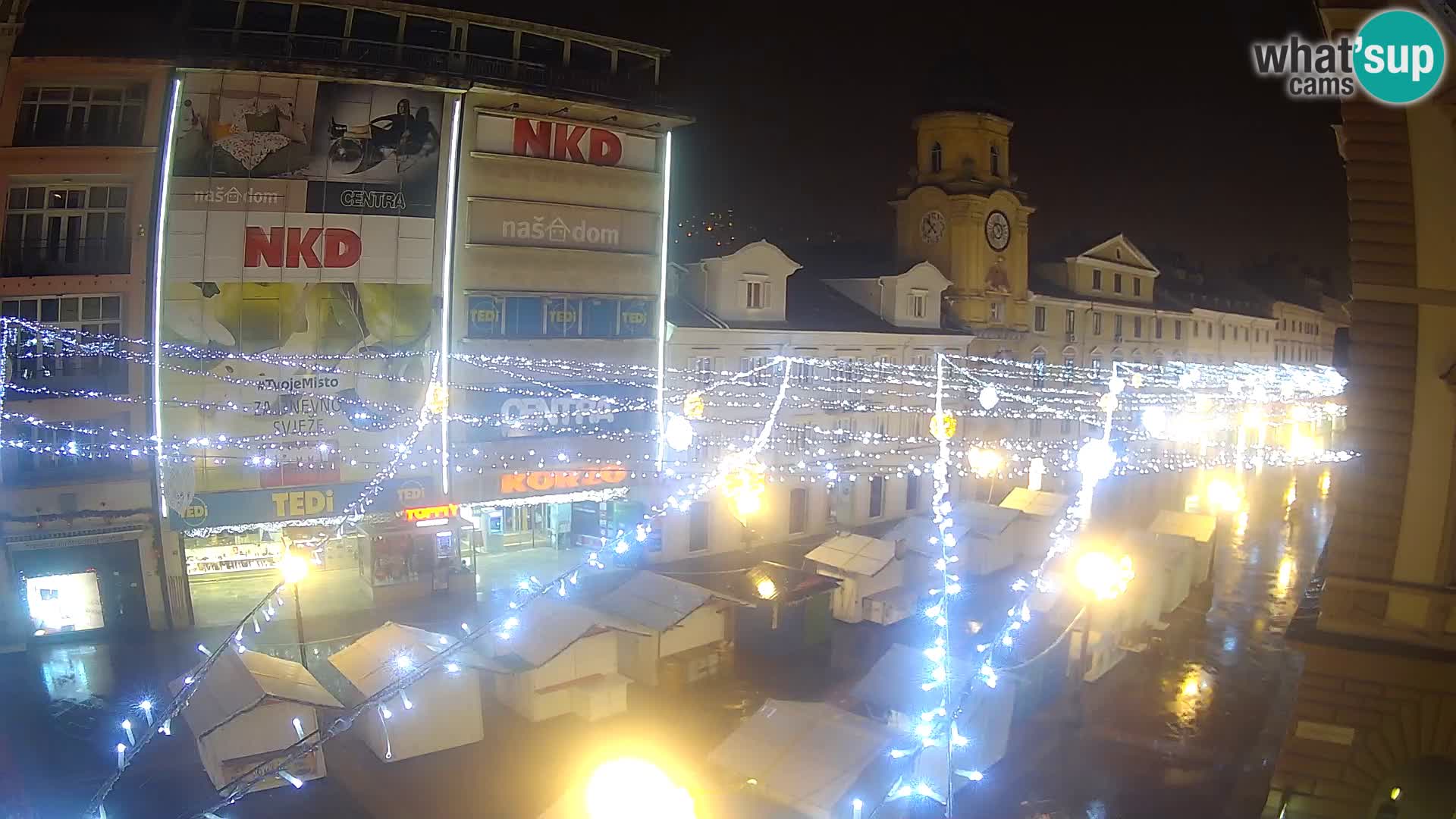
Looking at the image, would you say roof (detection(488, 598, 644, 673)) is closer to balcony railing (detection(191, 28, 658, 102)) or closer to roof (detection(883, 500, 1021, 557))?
roof (detection(883, 500, 1021, 557))

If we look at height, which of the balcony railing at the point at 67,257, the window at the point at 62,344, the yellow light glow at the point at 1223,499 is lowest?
the yellow light glow at the point at 1223,499

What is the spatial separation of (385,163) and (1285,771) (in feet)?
66.3

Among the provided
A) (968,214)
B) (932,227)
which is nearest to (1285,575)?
(968,214)

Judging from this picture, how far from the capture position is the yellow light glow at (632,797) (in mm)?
10875

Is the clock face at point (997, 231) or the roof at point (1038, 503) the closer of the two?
the roof at point (1038, 503)

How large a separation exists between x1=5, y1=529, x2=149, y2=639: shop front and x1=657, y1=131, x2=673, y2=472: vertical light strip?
12046 mm

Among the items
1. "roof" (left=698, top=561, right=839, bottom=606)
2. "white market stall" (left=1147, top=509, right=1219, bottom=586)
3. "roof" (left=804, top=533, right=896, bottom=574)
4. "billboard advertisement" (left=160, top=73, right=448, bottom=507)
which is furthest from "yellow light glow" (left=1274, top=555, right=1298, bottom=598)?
"billboard advertisement" (left=160, top=73, right=448, bottom=507)

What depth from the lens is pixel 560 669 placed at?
53.8ft

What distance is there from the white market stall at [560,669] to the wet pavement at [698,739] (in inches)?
11.9

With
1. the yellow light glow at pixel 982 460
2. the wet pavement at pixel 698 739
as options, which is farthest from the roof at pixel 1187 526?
the yellow light glow at pixel 982 460

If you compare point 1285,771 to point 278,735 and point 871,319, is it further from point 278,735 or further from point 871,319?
point 871,319

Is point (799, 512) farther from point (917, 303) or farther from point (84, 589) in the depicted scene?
point (84, 589)

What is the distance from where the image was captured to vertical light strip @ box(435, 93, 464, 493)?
73.6 feet

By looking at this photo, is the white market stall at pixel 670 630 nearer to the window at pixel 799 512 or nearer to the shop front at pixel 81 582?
the shop front at pixel 81 582
